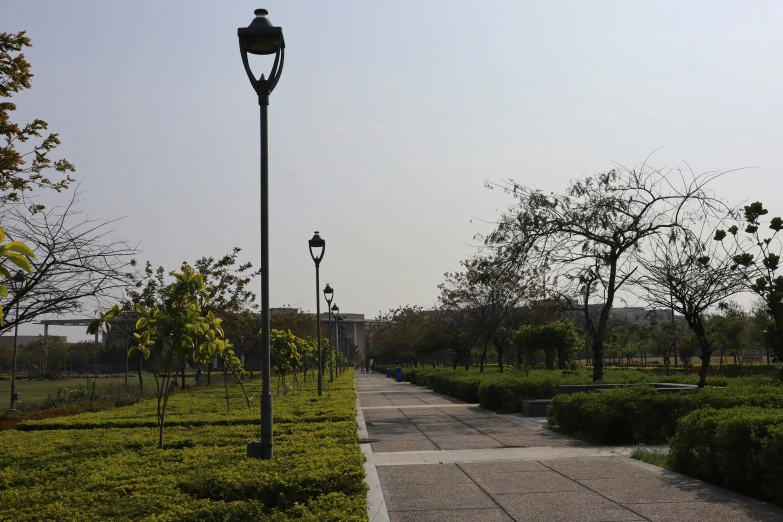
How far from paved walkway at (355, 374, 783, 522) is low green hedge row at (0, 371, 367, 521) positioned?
0.65m

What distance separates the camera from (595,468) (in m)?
9.45

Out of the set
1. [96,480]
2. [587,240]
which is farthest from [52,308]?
[587,240]

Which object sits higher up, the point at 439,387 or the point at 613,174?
the point at 613,174

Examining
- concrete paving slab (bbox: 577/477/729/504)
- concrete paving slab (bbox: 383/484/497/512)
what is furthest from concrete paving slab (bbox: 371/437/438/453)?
concrete paving slab (bbox: 577/477/729/504)

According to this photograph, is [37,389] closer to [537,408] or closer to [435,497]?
[537,408]

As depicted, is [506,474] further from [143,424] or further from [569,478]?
[143,424]

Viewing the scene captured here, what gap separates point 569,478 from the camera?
8750mm

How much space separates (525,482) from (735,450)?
234 centimetres

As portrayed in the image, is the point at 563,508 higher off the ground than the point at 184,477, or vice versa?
the point at 184,477

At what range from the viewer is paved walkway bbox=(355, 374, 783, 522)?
6852 mm

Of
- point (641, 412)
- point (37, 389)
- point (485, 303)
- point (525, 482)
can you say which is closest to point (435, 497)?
point (525, 482)

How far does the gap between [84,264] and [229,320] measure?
22.7m

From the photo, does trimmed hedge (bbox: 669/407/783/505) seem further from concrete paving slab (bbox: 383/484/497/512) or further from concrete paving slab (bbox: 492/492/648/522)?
concrete paving slab (bbox: 383/484/497/512)

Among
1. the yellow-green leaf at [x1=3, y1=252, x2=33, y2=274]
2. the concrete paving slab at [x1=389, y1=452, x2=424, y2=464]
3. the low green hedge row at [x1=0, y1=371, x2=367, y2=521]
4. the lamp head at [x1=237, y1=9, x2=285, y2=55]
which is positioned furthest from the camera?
the concrete paving slab at [x1=389, y1=452, x2=424, y2=464]
